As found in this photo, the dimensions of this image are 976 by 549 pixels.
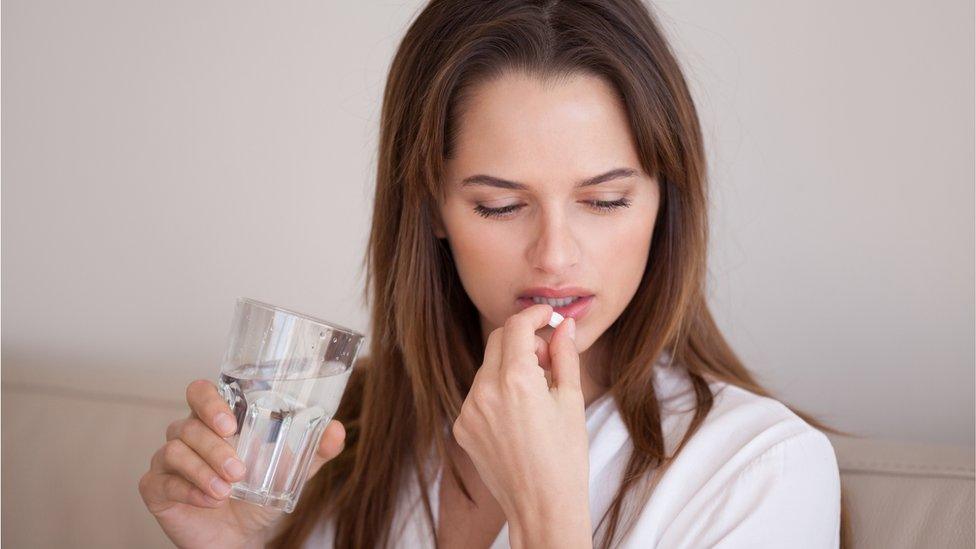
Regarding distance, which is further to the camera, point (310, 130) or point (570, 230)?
point (310, 130)

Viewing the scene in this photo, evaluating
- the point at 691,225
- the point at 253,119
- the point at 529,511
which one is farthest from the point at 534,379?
the point at 253,119

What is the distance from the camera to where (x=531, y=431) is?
46.3 inches

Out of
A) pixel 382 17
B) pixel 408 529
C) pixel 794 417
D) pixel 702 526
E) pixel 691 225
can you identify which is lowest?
pixel 408 529

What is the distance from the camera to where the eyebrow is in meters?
1.32

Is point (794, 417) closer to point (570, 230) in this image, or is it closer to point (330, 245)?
point (570, 230)

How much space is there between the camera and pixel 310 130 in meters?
2.20

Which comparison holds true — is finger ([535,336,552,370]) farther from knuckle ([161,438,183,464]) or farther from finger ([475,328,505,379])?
knuckle ([161,438,183,464])

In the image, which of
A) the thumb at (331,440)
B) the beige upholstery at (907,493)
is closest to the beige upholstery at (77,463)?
the thumb at (331,440)

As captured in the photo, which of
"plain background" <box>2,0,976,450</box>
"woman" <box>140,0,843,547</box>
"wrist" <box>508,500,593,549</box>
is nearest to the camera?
"wrist" <box>508,500,593,549</box>

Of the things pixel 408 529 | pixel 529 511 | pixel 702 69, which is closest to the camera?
pixel 529 511

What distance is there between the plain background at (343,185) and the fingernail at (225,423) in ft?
2.70

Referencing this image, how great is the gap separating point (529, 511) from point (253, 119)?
4.53ft

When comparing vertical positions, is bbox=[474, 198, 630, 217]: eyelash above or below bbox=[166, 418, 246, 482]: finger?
above

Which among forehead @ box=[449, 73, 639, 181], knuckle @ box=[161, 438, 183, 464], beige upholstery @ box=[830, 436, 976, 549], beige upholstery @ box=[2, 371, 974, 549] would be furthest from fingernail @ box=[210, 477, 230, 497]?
beige upholstery @ box=[830, 436, 976, 549]
